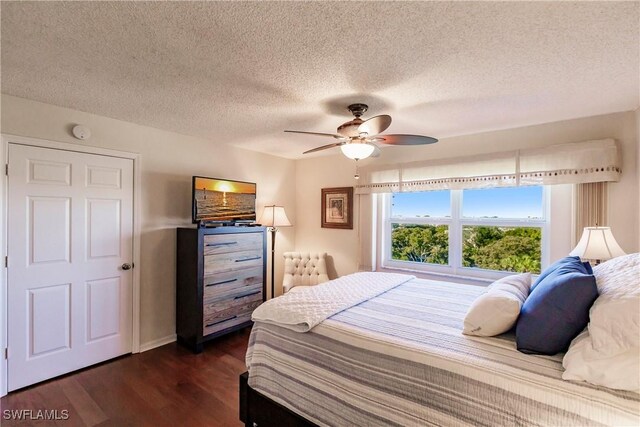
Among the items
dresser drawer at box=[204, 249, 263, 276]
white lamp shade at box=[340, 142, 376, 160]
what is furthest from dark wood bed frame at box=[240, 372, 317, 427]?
white lamp shade at box=[340, 142, 376, 160]

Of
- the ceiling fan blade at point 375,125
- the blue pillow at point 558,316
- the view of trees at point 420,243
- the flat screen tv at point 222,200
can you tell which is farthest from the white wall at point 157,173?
the blue pillow at point 558,316

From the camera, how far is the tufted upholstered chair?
4188 millimetres

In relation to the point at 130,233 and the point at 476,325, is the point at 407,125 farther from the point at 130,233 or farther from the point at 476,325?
the point at 130,233

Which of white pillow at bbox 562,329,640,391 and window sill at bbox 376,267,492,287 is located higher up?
white pillow at bbox 562,329,640,391

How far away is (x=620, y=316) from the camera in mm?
1134

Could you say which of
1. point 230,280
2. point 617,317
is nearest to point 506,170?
point 617,317

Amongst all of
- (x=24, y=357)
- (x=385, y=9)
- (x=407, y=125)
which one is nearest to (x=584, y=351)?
(x=385, y=9)

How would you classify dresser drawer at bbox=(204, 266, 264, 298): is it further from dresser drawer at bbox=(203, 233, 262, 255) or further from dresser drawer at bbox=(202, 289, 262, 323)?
dresser drawer at bbox=(203, 233, 262, 255)

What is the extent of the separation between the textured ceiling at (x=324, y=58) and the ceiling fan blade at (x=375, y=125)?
0.27m

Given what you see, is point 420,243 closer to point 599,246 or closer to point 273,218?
point 599,246

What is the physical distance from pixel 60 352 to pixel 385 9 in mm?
3575

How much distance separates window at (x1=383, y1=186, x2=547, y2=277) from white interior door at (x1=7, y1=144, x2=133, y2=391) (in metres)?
3.09

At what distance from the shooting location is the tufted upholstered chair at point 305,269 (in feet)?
13.7

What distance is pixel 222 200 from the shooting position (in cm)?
352
